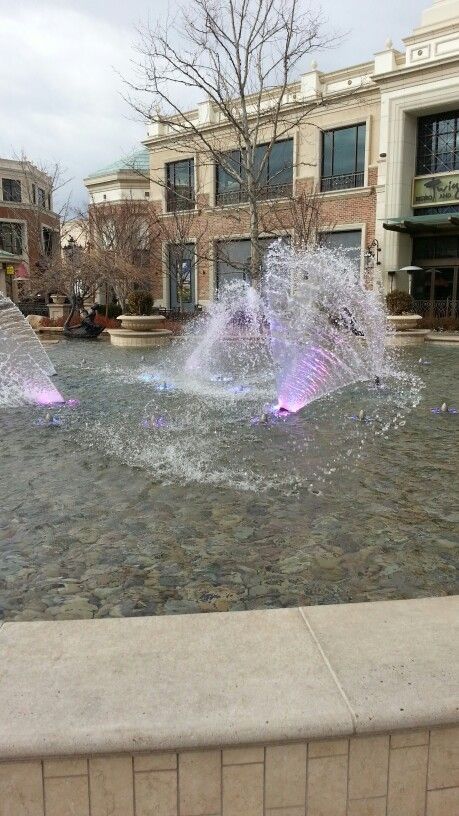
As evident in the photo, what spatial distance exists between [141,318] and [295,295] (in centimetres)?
1218

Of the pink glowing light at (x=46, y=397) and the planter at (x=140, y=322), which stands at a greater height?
the planter at (x=140, y=322)

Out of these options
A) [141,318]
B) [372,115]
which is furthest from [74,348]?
[372,115]

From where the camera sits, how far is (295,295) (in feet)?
32.9

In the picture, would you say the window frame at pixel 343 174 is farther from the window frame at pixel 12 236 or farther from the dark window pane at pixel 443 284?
Answer: the window frame at pixel 12 236

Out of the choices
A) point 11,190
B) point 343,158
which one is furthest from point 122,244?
point 11,190

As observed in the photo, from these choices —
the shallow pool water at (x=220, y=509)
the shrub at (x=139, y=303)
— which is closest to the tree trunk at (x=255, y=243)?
the shrub at (x=139, y=303)

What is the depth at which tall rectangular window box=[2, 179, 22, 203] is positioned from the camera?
51.7 metres

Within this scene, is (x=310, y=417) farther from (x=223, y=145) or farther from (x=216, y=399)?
(x=223, y=145)

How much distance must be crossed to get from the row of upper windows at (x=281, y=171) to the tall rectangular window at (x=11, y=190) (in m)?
19.1

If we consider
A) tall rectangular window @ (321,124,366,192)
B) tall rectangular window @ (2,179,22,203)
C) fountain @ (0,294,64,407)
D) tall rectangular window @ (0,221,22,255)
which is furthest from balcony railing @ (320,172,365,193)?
tall rectangular window @ (2,179,22,203)

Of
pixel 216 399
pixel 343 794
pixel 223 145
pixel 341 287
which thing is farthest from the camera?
pixel 223 145

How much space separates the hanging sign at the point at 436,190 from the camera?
28.1 meters

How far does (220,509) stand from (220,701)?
274 cm

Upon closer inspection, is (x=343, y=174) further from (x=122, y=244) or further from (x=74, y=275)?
(x=74, y=275)
